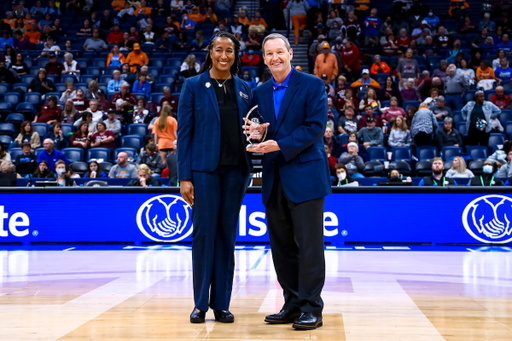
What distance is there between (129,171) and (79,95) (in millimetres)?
4310

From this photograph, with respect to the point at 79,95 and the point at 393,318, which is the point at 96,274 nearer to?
the point at 393,318

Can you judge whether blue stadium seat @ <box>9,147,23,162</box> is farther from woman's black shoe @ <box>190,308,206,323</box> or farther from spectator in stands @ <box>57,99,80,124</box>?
woman's black shoe @ <box>190,308,206,323</box>

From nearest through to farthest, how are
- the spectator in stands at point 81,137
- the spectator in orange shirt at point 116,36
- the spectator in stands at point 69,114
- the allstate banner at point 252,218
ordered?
the allstate banner at point 252,218, the spectator in stands at point 81,137, the spectator in stands at point 69,114, the spectator in orange shirt at point 116,36

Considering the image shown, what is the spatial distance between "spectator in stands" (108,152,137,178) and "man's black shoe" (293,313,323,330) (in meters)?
7.96

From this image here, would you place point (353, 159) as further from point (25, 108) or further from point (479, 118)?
point (25, 108)

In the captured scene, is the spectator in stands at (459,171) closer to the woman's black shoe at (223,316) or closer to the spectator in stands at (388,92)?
the spectator in stands at (388,92)

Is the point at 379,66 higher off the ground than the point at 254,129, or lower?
higher

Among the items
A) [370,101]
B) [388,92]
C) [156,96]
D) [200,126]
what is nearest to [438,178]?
[370,101]

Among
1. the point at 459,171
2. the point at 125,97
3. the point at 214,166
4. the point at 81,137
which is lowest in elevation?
the point at 459,171

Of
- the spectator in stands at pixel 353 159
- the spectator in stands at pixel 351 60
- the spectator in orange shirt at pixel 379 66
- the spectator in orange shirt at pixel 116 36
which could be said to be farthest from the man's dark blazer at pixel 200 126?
the spectator in orange shirt at pixel 116 36

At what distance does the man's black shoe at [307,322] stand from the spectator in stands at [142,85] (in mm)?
12244

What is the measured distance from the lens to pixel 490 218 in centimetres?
886

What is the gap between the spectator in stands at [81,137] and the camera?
12.7m

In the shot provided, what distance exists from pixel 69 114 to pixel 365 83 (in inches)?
293
